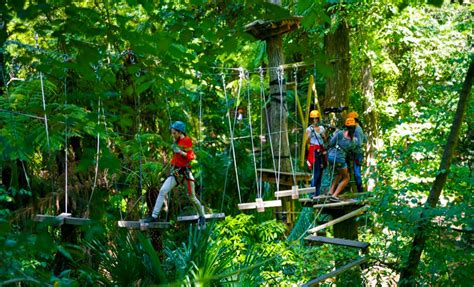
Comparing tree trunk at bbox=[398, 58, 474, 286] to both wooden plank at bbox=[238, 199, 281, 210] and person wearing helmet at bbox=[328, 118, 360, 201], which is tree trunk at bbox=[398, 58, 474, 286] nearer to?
wooden plank at bbox=[238, 199, 281, 210]

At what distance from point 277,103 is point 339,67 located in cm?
237

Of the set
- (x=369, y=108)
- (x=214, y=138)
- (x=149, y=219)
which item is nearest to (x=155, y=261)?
(x=149, y=219)

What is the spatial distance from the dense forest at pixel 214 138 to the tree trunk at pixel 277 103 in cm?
2

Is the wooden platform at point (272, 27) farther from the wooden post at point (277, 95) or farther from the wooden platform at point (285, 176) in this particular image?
the wooden platform at point (285, 176)

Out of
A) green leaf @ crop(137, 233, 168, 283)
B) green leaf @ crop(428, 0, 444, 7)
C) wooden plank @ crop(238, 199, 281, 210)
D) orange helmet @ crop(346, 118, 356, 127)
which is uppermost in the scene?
green leaf @ crop(428, 0, 444, 7)

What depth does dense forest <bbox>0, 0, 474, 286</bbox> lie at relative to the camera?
7.66ft

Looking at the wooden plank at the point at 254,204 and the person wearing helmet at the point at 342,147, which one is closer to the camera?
the wooden plank at the point at 254,204

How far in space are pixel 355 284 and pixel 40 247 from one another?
309 cm

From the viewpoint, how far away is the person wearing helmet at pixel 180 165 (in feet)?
18.6

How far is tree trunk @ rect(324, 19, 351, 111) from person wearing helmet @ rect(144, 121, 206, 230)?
403cm

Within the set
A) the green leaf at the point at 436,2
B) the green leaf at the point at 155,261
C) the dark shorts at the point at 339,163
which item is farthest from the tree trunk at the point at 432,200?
the dark shorts at the point at 339,163

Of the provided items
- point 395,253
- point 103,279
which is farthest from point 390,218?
point 103,279

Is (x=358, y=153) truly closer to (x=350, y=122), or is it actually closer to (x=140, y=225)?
(x=350, y=122)

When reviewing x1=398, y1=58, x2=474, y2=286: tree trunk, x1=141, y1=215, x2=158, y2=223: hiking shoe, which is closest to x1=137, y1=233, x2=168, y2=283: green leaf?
x1=141, y1=215, x2=158, y2=223: hiking shoe
